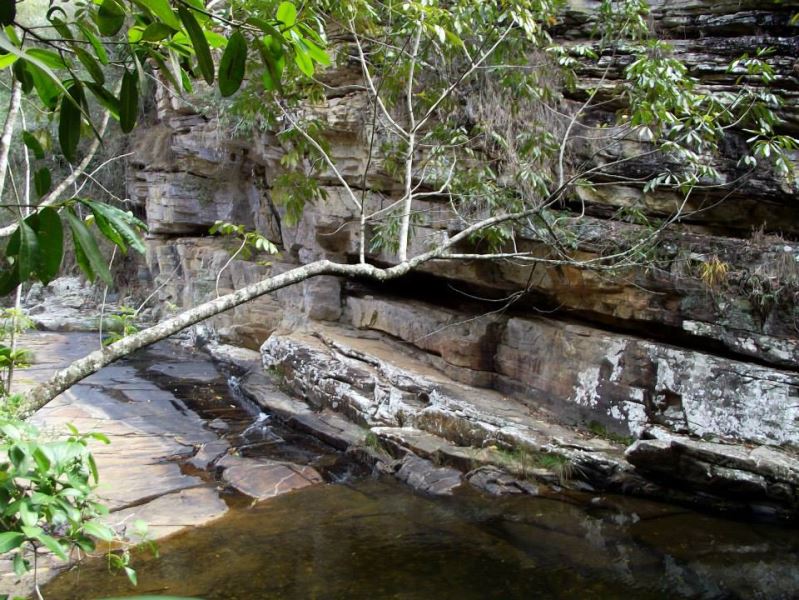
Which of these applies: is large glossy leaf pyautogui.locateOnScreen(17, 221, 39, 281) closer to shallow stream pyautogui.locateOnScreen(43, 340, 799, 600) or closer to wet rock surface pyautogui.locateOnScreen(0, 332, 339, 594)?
wet rock surface pyautogui.locateOnScreen(0, 332, 339, 594)

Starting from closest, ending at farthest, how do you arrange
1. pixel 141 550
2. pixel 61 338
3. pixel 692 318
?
pixel 141 550 < pixel 692 318 < pixel 61 338

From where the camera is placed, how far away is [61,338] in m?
13.1

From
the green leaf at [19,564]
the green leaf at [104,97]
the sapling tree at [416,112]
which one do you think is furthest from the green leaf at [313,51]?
the green leaf at [19,564]

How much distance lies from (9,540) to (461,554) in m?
3.92

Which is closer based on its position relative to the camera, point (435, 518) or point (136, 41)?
point (136, 41)

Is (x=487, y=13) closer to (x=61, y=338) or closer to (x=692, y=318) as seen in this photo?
(x=692, y=318)

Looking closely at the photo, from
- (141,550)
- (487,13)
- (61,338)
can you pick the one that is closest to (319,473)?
(141,550)

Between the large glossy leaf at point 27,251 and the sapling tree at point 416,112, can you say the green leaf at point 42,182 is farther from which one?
the large glossy leaf at point 27,251

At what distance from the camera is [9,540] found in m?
1.61

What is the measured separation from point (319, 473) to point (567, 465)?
98.7 inches

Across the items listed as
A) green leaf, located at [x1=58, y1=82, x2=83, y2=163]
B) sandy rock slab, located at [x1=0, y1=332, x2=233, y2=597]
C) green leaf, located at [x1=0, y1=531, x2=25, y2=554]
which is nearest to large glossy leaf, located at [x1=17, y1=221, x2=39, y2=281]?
green leaf, located at [x1=58, y1=82, x2=83, y2=163]

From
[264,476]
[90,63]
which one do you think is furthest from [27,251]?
[264,476]

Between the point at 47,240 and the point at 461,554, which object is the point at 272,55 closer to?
the point at 47,240

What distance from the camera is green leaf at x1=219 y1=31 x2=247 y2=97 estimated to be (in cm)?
153
